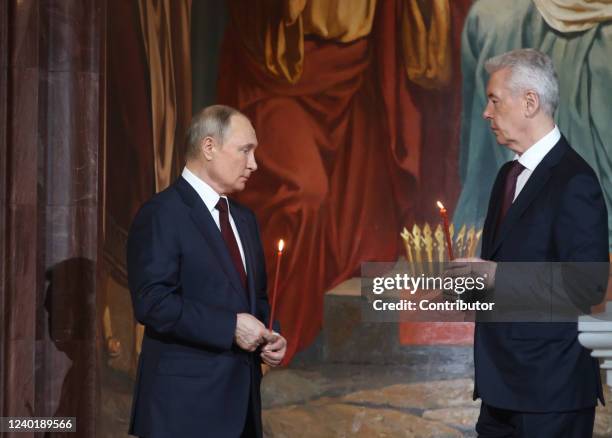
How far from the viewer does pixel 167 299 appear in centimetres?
351

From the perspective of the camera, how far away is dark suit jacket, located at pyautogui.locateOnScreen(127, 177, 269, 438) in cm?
353

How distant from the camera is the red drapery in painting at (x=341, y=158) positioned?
21.6ft

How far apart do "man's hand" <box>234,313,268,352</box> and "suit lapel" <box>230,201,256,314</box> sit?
0.20 meters

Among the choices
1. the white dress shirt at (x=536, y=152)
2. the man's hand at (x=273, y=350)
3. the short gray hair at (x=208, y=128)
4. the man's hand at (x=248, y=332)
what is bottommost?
the man's hand at (x=273, y=350)

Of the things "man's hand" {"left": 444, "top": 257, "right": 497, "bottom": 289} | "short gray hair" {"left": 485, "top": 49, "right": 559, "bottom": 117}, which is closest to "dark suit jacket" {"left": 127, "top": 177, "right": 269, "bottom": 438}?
"man's hand" {"left": 444, "top": 257, "right": 497, "bottom": 289}

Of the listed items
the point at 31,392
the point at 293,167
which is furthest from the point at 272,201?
the point at 31,392

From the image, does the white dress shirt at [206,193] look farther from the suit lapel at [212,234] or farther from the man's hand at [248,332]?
the man's hand at [248,332]

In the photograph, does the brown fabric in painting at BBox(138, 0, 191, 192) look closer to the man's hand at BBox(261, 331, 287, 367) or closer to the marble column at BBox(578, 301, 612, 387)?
the man's hand at BBox(261, 331, 287, 367)

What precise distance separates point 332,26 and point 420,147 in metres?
1.09

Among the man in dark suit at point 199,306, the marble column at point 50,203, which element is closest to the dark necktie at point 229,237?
the man in dark suit at point 199,306

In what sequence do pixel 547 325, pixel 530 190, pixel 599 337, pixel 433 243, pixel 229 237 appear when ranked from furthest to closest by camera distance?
pixel 433 243 < pixel 229 237 < pixel 530 190 < pixel 547 325 < pixel 599 337

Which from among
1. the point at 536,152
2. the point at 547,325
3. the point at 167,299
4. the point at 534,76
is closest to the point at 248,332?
the point at 167,299

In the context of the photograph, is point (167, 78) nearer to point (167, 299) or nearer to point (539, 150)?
point (167, 299)

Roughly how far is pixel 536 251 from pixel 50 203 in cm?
356
